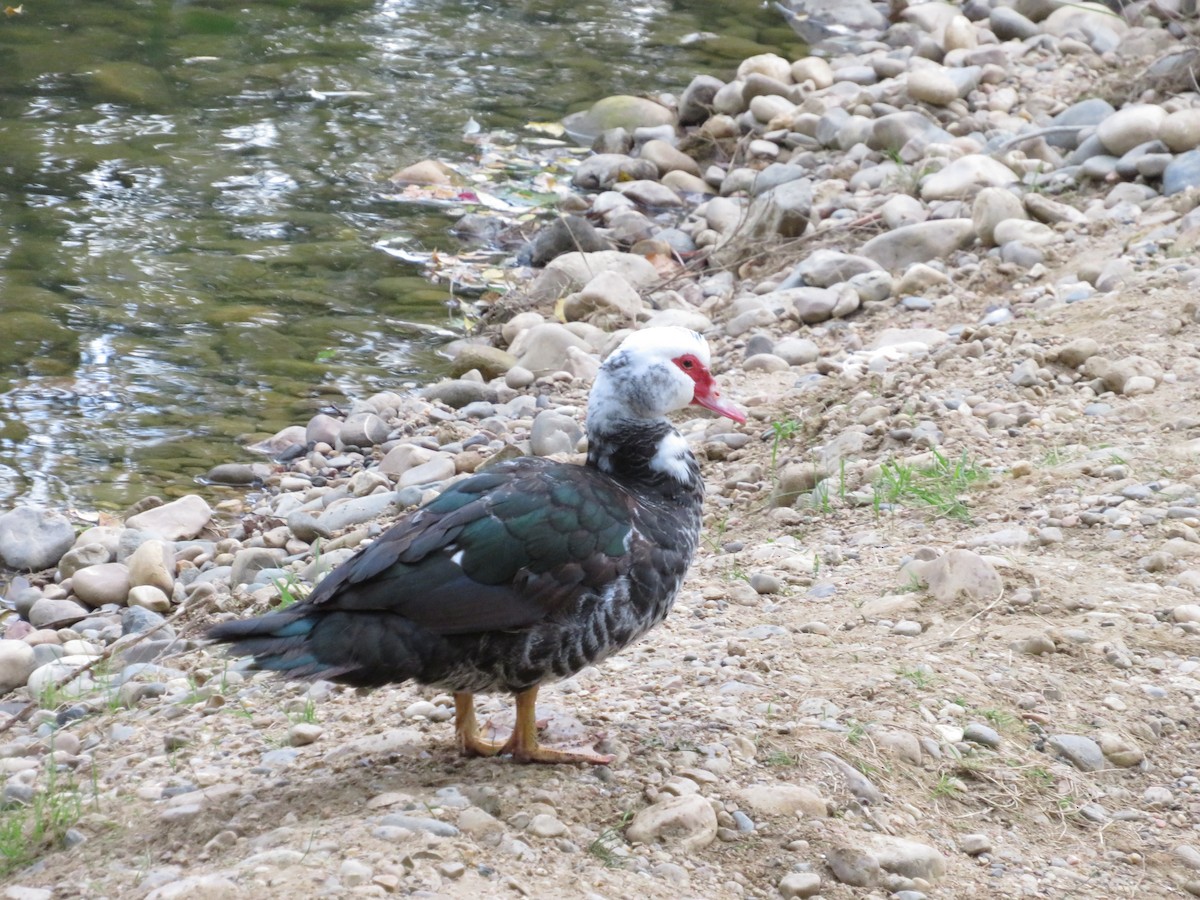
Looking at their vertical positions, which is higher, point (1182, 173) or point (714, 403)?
point (714, 403)

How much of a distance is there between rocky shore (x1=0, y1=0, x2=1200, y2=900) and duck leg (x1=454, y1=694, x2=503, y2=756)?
0.18 ft

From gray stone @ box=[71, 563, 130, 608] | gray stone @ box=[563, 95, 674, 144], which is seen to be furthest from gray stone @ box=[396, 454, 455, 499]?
gray stone @ box=[563, 95, 674, 144]

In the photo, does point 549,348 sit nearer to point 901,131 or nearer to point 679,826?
point 901,131

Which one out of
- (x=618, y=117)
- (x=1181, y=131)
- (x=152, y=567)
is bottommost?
(x=618, y=117)

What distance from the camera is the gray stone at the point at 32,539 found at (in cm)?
659

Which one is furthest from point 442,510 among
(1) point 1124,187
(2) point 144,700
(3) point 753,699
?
(1) point 1124,187

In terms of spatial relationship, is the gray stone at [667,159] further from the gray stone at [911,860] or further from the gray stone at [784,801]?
the gray stone at [911,860]

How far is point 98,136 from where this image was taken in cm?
1243

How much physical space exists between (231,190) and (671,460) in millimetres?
8520

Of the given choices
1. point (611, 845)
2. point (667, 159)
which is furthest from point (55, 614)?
point (667, 159)

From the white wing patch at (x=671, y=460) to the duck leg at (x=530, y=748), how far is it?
2.45ft

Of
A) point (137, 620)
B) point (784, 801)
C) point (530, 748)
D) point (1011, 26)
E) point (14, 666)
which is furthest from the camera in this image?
point (1011, 26)

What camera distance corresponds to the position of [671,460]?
406cm

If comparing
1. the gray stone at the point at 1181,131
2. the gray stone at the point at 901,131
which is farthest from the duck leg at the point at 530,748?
the gray stone at the point at 901,131
